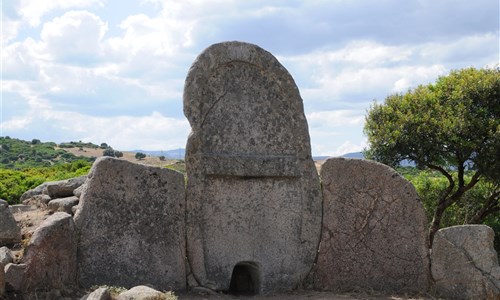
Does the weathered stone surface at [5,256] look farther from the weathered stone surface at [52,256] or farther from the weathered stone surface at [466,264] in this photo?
the weathered stone surface at [466,264]

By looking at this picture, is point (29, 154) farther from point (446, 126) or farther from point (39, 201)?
point (446, 126)

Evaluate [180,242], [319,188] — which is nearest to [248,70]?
[319,188]

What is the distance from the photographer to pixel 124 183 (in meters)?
9.58

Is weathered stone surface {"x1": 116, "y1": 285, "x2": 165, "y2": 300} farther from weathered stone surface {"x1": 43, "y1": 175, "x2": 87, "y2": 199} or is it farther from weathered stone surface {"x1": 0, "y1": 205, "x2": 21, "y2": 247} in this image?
weathered stone surface {"x1": 43, "y1": 175, "x2": 87, "y2": 199}

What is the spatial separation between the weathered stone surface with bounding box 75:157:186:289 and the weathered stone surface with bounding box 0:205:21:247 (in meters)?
0.86

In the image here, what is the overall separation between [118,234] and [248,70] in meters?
3.13

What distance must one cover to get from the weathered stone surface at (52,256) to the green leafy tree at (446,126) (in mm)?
A: 6425

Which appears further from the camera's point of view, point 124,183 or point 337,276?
point 337,276

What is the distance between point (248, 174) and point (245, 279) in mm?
1861

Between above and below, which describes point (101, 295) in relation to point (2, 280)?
below

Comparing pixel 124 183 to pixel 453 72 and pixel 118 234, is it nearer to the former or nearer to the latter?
pixel 118 234

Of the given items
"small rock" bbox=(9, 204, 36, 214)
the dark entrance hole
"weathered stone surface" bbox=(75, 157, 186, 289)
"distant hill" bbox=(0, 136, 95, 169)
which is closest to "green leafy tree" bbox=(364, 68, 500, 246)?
the dark entrance hole

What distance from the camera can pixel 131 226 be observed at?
9562 millimetres

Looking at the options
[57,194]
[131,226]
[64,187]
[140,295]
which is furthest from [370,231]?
[57,194]
